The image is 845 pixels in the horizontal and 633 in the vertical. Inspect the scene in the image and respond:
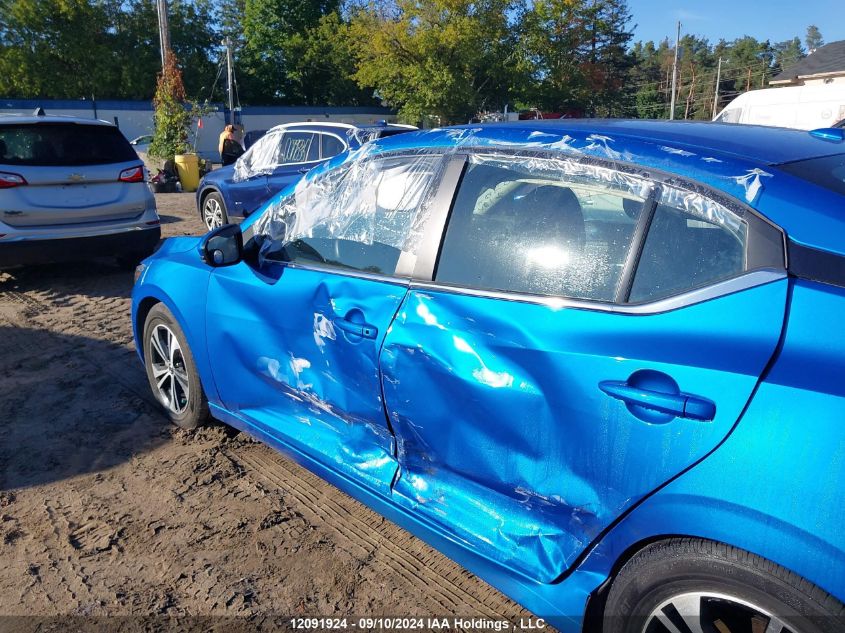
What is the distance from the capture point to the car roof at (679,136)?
205 centimetres

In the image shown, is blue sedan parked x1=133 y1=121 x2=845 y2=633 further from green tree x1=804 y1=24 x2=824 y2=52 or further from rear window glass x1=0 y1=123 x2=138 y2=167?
green tree x1=804 y1=24 x2=824 y2=52

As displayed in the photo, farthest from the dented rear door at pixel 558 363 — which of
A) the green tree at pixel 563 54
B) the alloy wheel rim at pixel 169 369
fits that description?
the green tree at pixel 563 54

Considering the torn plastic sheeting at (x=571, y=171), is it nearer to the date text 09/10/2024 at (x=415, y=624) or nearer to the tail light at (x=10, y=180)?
the date text 09/10/2024 at (x=415, y=624)

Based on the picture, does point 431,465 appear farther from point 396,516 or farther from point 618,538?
point 618,538

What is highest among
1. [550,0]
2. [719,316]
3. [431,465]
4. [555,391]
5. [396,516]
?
[550,0]

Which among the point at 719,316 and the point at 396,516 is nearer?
the point at 719,316

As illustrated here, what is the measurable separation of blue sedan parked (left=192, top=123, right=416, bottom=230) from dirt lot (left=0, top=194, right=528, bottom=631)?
599 cm

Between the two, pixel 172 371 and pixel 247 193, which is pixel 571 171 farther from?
pixel 247 193

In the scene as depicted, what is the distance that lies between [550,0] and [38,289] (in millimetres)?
41283

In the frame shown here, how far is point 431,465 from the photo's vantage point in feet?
7.96

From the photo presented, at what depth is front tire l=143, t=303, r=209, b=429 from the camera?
372 centimetres

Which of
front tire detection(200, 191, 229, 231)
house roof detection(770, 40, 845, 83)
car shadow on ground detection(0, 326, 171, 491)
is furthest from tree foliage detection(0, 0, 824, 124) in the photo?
car shadow on ground detection(0, 326, 171, 491)

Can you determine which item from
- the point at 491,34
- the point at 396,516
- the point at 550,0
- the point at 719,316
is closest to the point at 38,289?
the point at 396,516

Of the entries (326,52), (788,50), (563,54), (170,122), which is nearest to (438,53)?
(563,54)
